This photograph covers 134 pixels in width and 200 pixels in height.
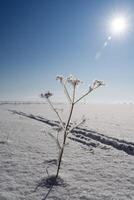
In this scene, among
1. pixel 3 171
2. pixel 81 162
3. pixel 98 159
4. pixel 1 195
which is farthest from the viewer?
pixel 98 159

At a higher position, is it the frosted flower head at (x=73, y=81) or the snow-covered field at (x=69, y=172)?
the frosted flower head at (x=73, y=81)

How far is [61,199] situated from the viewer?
7.28 m

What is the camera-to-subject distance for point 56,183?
840cm

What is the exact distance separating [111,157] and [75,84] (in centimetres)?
667

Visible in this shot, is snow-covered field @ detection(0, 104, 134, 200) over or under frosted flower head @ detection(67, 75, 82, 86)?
under

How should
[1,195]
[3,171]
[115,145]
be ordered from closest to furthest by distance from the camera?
[1,195]
[3,171]
[115,145]

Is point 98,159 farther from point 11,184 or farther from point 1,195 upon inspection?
point 1,195

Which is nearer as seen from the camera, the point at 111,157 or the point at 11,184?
A: the point at 11,184

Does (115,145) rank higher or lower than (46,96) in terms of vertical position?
lower

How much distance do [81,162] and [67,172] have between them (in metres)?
1.67

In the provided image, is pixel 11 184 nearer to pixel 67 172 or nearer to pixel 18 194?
pixel 18 194

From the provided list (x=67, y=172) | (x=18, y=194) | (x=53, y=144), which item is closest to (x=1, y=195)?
(x=18, y=194)

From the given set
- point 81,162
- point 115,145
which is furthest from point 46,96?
point 115,145

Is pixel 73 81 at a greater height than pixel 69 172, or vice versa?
pixel 73 81
